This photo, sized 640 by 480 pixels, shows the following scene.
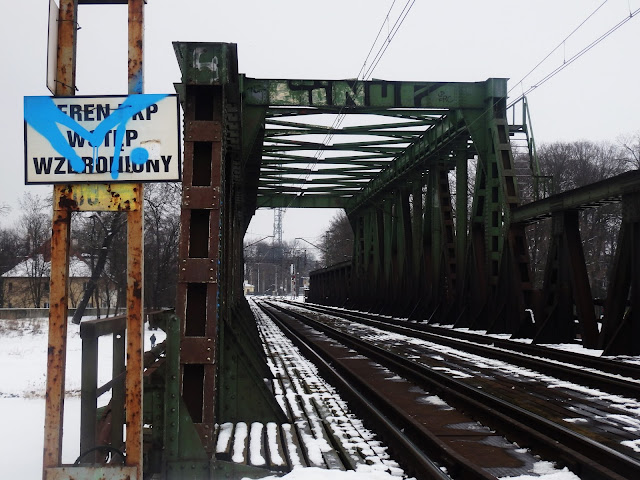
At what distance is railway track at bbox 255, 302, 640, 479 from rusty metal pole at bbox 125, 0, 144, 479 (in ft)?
7.34

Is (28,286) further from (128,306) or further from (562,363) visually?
(128,306)

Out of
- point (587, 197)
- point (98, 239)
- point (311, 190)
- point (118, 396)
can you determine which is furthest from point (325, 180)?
point (118, 396)

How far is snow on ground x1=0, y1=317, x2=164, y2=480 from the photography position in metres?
8.16

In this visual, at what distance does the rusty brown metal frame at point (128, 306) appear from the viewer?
391 cm

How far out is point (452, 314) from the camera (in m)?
21.0

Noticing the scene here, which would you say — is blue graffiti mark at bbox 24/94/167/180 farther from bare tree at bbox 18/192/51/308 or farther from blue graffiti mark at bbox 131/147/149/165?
bare tree at bbox 18/192/51/308

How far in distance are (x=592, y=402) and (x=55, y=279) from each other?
21.8ft

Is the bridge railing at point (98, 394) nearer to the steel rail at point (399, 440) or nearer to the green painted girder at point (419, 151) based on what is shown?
Answer: the steel rail at point (399, 440)

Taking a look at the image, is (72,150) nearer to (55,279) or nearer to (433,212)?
(55,279)

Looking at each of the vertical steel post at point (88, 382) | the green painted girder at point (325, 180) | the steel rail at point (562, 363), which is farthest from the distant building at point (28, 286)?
the vertical steel post at point (88, 382)

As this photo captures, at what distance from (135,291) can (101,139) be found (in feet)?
2.98

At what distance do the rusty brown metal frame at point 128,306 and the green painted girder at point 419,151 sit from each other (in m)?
16.4

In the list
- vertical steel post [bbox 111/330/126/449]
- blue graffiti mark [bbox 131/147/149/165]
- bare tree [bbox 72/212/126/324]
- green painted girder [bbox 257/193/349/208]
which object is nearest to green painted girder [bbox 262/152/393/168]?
green painted girder [bbox 257/193/349/208]

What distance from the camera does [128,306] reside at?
12.9 feet
